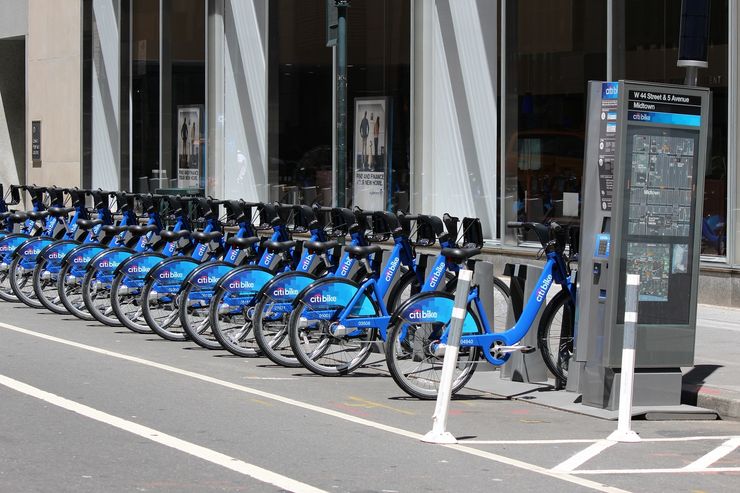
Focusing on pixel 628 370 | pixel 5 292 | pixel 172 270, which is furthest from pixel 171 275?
pixel 628 370

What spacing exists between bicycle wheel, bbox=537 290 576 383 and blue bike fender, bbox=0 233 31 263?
758 cm

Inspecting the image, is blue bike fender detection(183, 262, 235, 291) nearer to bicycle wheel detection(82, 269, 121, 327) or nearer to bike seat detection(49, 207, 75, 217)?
bicycle wheel detection(82, 269, 121, 327)

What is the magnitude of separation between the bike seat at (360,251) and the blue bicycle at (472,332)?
0.85m

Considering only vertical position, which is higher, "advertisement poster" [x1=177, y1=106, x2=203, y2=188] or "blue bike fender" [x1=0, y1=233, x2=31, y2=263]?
"advertisement poster" [x1=177, y1=106, x2=203, y2=188]

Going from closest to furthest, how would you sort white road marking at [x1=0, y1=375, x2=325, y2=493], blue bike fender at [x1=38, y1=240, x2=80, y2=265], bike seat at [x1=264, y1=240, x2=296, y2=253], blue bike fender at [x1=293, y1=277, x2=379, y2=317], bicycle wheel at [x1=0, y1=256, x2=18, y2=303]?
1. white road marking at [x1=0, y1=375, x2=325, y2=493]
2. blue bike fender at [x1=293, y1=277, x2=379, y2=317]
3. bike seat at [x1=264, y1=240, x2=296, y2=253]
4. blue bike fender at [x1=38, y1=240, x2=80, y2=265]
5. bicycle wheel at [x1=0, y1=256, x2=18, y2=303]

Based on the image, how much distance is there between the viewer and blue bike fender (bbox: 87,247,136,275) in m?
13.3

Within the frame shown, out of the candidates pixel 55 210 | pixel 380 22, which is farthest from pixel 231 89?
pixel 55 210

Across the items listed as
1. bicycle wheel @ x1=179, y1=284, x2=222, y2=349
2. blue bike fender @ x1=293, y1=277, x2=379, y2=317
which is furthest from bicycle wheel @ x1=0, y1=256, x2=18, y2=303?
blue bike fender @ x1=293, y1=277, x2=379, y2=317

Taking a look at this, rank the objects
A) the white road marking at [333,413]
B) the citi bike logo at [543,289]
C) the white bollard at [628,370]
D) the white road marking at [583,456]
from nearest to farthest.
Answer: the white road marking at [333,413]
the white road marking at [583,456]
the white bollard at [628,370]
the citi bike logo at [543,289]

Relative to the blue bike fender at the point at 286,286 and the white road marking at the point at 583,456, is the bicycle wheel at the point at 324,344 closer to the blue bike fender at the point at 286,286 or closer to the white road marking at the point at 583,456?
the blue bike fender at the point at 286,286

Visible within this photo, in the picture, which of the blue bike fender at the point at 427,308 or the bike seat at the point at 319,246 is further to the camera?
the bike seat at the point at 319,246

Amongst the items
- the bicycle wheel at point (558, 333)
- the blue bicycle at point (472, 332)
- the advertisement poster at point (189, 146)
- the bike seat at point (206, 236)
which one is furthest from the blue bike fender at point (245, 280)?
the advertisement poster at point (189, 146)

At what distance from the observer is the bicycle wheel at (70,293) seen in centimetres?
1388

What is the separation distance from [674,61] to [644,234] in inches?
270
